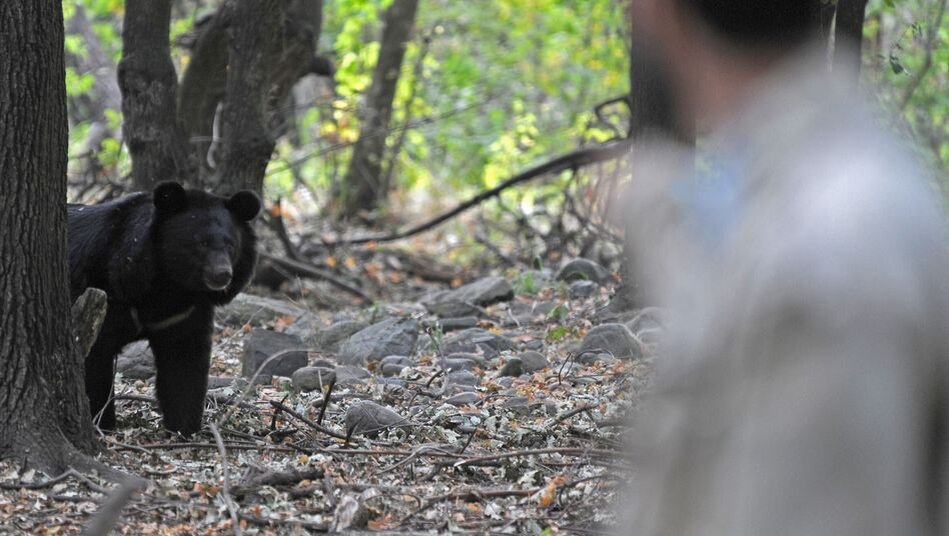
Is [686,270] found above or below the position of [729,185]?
below

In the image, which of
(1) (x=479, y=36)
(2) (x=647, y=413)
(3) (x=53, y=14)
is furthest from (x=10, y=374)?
(1) (x=479, y=36)

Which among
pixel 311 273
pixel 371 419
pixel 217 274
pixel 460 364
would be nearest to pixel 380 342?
pixel 460 364

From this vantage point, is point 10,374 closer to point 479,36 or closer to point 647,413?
point 647,413

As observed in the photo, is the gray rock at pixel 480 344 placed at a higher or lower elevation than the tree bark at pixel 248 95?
lower

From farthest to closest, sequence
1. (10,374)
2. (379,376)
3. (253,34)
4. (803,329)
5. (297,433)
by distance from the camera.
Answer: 1. (253,34)
2. (379,376)
3. (297,433)
4. (10,374)
5. (803,329)

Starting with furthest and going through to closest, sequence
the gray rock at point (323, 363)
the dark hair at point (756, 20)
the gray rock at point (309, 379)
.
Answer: the gray rock at point (323, 363), the gray rock at point (309, 379), the dark hair at point (756, 20)

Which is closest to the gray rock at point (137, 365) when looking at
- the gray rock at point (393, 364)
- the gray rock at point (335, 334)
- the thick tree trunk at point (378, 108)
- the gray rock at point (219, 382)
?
the gray rock at point (219, 382)

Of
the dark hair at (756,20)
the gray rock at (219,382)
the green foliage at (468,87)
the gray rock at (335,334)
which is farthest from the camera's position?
the green foliage at (468,87)

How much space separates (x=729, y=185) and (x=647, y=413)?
36 centimetres

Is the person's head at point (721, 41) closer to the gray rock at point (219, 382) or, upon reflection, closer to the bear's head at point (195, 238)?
the bear's head at point (195, 238)

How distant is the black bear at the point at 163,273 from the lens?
19.0 feet

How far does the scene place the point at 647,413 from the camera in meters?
1.79

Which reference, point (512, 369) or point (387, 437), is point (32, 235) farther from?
point (512, 369)

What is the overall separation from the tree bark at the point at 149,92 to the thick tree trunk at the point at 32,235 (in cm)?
374
